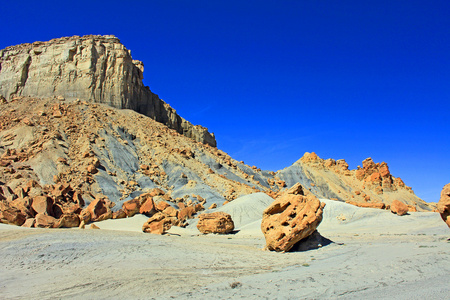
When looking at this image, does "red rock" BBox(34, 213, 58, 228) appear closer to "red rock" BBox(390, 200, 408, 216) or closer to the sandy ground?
the sandy ground

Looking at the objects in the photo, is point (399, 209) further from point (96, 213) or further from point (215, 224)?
point (96, 213)

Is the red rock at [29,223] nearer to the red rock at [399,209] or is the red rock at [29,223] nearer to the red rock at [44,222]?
the red rock at [44,222]

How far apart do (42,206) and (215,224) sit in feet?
36.1

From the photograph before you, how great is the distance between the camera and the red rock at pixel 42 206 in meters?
20.8

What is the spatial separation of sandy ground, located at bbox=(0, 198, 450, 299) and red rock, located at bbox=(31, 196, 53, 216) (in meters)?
7.93

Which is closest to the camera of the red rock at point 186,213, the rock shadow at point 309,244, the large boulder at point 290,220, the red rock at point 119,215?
the large boulder at point 290,220

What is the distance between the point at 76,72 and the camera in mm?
50500

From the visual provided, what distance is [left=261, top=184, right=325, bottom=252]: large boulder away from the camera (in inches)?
490

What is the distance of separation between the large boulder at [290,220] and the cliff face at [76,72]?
41.8 metres

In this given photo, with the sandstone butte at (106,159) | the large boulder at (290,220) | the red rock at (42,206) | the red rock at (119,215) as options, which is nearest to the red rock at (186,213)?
the sandstone butte at (106,159)

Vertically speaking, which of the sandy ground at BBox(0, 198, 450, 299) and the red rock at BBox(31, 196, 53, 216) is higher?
the red rock at BBox(31, 196, 53, 216)

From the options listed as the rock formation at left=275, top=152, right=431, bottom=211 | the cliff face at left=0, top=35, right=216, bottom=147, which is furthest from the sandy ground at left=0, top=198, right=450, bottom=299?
the rock formation at left=275, top=152, right=431, bottom=211

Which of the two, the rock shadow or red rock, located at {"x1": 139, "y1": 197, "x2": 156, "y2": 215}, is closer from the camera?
the rock shadow

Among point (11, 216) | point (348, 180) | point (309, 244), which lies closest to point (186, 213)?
point (11, 216)
